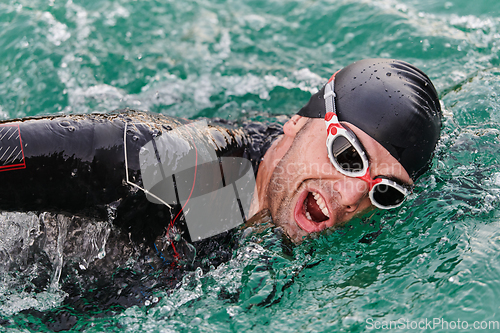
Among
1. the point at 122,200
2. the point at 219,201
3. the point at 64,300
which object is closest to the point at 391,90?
the point at 219,201

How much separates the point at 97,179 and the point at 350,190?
6.22 feet

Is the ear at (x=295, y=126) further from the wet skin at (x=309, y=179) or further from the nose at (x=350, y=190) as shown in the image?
the nose at (x=350, y=190)

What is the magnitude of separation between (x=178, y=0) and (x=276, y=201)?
15.8 feet

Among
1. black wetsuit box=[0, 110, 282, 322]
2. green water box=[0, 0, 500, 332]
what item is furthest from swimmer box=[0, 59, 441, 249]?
green water box=[0, 0, 500, 332]

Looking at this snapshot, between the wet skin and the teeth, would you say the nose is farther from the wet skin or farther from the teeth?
the teeth

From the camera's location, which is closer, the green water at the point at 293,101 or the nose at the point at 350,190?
the green water at the point at 293,101

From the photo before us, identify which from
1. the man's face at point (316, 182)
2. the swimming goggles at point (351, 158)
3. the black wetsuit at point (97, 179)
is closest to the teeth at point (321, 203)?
the man's face at point (316, 182)

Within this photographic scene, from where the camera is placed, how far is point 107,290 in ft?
8.80

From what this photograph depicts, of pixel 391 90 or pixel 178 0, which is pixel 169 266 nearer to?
pixel 391 90

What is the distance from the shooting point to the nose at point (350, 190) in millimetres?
2994

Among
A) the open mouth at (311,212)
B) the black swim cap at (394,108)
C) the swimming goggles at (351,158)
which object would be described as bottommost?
the open mouth at (311,212)

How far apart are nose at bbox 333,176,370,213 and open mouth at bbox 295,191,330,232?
0.19 metres

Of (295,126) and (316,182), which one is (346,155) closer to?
(316,182)

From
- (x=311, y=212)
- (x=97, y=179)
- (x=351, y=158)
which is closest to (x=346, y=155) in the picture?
(x=351, y=158)
